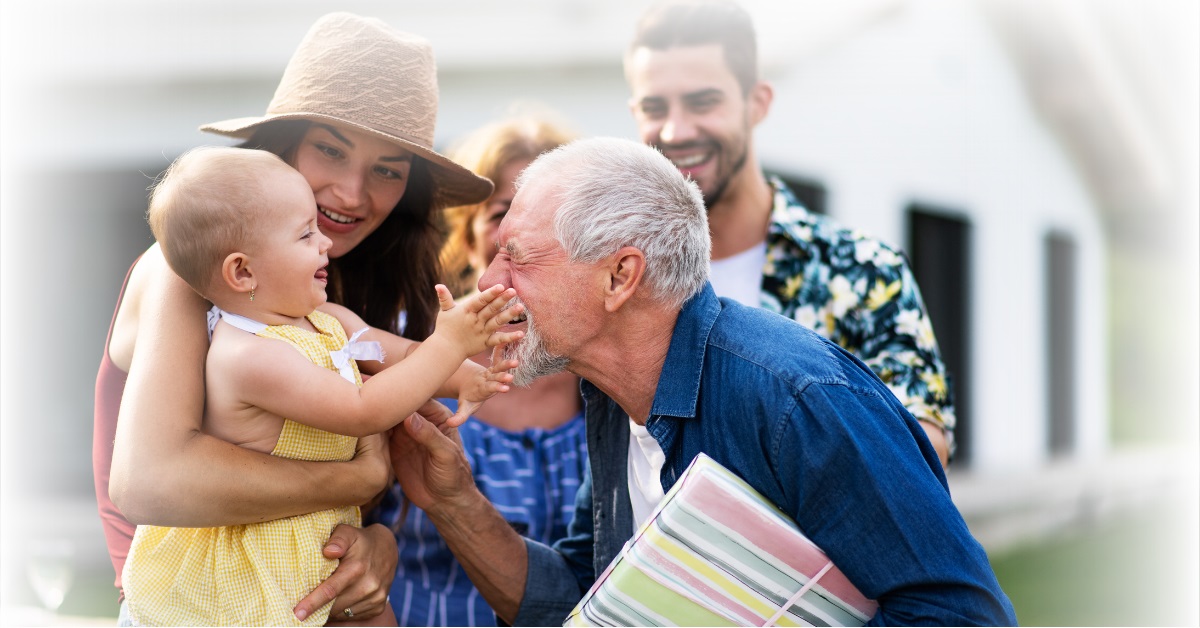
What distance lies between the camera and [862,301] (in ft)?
12.0

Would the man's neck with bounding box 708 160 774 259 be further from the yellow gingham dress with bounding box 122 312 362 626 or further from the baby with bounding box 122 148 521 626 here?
the yellow gingham dress with bounding box 122 312 362 626

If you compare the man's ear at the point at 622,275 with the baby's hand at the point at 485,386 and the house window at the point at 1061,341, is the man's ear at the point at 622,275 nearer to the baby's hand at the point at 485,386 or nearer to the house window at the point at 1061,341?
the baby's hand at the point at 485,386

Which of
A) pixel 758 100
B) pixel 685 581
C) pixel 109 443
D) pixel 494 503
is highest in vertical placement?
pixel 758 100

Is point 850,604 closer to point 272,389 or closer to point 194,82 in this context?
point 272,389

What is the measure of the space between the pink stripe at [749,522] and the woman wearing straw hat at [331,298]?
85 centimetres

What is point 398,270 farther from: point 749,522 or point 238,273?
point 749,522

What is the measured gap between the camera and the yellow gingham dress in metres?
2.40

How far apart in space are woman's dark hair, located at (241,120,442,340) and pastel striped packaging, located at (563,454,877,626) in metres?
1.20

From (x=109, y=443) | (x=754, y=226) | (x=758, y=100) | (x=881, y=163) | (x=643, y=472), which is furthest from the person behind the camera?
(x=881, y=163)

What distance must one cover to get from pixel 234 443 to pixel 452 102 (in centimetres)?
579

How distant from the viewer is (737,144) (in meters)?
4.11

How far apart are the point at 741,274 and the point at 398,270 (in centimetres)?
138

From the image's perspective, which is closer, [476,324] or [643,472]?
[476,324]

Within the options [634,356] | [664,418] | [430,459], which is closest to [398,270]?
[430,459]
